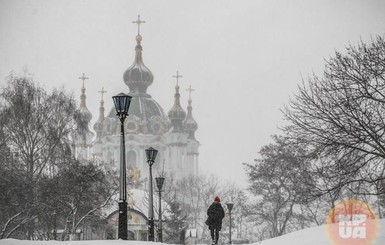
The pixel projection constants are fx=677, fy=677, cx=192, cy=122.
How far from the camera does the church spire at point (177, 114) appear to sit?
351 feet

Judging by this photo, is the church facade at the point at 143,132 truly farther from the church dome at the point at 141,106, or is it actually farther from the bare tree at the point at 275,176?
the bare tree at the point at 275,176

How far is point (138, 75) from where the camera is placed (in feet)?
340

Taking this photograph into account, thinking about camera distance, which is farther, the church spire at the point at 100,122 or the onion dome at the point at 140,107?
the church spire at the point at 100,122

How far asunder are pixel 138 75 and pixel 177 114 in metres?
9.33

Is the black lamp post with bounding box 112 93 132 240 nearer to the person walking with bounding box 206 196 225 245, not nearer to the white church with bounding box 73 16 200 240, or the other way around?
the person walking with bounding box 206 196 225 245

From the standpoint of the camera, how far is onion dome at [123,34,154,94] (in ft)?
340

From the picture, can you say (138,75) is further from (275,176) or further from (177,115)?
(275,176)

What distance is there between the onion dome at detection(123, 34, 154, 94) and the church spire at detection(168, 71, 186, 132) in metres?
4.92

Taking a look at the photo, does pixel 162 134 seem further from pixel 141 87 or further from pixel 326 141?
pixel 326 141

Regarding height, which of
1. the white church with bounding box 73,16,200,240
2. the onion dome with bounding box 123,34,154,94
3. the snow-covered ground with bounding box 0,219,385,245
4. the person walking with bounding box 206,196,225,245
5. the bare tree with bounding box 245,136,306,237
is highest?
the onion dome with bounding box 123,34,154,94

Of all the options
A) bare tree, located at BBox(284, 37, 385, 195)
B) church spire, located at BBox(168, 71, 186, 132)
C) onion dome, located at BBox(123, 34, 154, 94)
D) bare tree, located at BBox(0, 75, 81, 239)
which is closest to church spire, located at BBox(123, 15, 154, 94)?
onion dome, located at BBox(123, 34, 154, 94)

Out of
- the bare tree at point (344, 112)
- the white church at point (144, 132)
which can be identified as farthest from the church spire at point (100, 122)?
the bare tree at point (344, 112)

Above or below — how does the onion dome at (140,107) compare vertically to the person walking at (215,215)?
above

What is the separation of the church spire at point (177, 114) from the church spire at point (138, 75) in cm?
483
